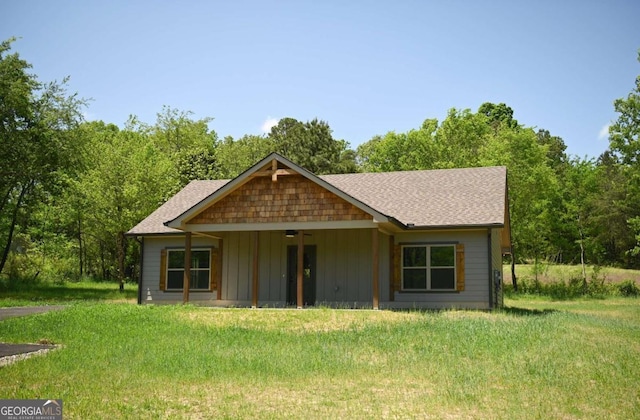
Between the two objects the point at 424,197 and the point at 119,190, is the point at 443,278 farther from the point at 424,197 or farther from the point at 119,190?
the point at 119,190

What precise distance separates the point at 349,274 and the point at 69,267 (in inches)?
1160

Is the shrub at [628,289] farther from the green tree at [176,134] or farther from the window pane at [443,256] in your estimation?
the green tree at [176,134]

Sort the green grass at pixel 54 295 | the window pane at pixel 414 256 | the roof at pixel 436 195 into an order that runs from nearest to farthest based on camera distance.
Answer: the roof at pixel 436 195
the window pane at pixel 414 256
the green grass at pixel 54 295

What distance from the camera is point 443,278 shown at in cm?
2133

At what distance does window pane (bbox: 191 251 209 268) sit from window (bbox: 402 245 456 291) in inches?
271

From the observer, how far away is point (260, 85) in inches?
1049

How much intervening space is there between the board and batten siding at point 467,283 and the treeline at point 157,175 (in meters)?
18.7

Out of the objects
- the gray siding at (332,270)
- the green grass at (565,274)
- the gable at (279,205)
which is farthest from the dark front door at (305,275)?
the green grass at (565,274)

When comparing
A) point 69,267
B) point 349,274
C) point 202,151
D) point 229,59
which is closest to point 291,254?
point 349,274

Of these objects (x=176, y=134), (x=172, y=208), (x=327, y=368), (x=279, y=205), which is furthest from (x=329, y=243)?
(x=176, y=134)

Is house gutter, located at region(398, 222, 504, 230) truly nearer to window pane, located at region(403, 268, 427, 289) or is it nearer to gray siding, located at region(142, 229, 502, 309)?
gray siding, located at region(142, 229, 502, 309)

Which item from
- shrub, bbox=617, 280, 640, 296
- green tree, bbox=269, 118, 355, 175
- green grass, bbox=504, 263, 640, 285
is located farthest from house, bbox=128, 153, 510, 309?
green tree, bbox=269, 118, 355, 175

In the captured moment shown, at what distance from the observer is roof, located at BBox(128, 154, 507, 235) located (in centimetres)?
2056

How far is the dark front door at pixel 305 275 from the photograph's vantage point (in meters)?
22.7
